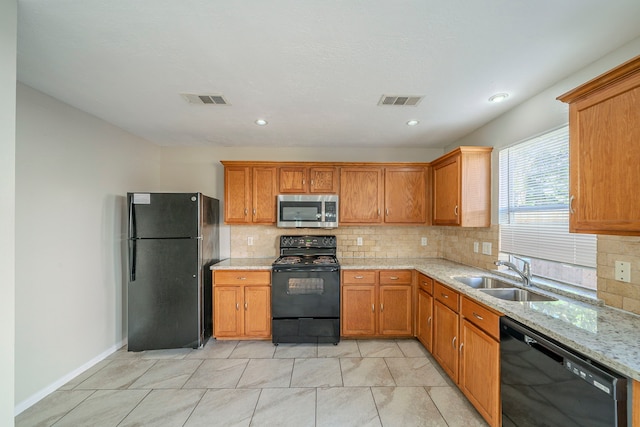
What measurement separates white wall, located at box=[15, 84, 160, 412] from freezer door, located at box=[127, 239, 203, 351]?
0.27m

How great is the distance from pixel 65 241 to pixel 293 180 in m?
2.35

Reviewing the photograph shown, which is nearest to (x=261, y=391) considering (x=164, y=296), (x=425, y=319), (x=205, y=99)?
(x=164, y=296)

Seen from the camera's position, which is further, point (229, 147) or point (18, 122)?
point (229, 147)

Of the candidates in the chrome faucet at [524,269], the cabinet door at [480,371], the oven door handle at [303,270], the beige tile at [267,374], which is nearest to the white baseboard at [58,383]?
the beige tile at [267,374]

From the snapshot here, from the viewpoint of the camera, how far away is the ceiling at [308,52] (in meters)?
1.26

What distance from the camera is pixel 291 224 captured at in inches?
132

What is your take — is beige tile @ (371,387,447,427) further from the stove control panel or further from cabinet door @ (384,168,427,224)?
cabinet door @ (384,168,427,224)

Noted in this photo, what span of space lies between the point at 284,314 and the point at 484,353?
1988mm

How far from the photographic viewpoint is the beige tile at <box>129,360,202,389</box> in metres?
2.27

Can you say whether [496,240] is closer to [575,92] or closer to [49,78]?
[575,92]

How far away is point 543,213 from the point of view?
2117 mm

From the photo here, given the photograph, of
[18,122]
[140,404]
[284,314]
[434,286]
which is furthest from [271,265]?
[18,122]

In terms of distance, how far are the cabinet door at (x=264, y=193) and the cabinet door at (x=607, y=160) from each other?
9.34ft

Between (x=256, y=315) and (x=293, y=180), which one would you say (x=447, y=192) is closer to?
(x=293, y=180)
